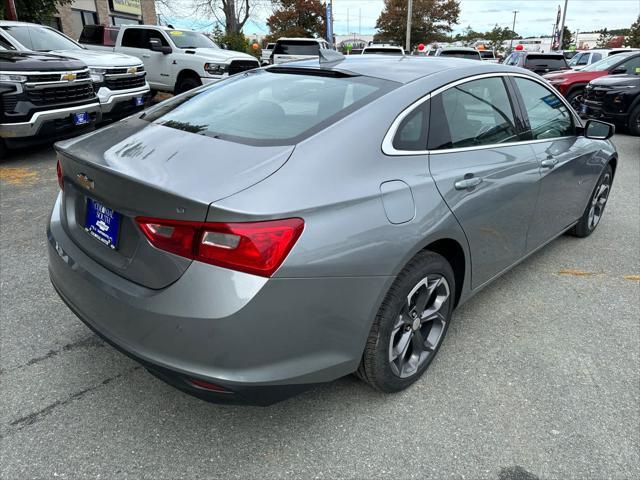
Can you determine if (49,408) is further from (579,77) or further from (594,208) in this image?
(579,77)

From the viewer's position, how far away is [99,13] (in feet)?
84.7

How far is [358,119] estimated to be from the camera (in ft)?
7.32

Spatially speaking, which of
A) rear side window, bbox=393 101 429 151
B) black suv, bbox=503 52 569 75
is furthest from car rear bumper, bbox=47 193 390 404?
black suv, bbox=503 52 569 75

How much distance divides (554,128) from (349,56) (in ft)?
5.40

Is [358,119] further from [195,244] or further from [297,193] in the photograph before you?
[195,244]

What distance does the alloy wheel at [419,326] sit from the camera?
239 cm

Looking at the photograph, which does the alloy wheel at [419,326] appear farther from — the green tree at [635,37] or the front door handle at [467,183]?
the green tree at [635,37]

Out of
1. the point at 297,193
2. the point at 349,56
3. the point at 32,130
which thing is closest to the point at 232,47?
the point at 32,130

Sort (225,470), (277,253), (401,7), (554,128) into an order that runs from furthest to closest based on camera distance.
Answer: (401,7), (554,128), (225,470), (277,253)

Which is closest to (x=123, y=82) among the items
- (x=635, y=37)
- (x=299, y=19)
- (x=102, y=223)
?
(x=102, y=223)

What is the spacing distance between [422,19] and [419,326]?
194ft

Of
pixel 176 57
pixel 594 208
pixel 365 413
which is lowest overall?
pixel 365 413

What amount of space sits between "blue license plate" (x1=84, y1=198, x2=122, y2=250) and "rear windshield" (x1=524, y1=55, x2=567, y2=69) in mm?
16175

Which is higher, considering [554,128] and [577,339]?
[554,128]
